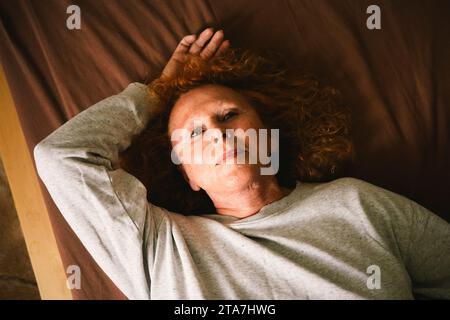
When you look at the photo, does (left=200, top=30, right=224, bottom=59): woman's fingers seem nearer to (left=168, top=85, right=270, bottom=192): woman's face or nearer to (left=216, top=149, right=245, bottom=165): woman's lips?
(left=168, top=85, right=270, bottom=192): woman's face

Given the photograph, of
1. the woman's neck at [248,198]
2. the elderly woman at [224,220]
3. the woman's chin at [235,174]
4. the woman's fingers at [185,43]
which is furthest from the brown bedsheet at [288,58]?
the woman's chin at [235,174]

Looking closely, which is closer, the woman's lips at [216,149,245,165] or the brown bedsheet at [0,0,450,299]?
the woman's lips at [216,149,245,165]

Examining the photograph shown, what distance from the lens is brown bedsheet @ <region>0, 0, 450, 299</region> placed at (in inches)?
42.8

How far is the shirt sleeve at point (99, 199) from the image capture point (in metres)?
0.87

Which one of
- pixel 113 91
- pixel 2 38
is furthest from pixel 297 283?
pixel 2 38

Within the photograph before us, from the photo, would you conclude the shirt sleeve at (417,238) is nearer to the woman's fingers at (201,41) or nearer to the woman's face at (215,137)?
the woman's face at (215,137)

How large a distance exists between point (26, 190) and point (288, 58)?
903 mm

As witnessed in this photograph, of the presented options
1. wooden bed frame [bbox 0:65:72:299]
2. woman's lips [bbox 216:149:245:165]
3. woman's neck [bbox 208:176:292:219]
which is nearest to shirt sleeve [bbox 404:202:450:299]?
woman's neck [bbox 208:176:292:219]

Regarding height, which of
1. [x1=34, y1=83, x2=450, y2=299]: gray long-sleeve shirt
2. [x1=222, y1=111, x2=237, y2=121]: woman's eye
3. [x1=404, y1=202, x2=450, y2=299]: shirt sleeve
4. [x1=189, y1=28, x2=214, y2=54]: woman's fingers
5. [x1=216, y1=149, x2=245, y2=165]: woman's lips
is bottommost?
[x1=404, y1=202, x2=450, y2=299]: shirt sleeve

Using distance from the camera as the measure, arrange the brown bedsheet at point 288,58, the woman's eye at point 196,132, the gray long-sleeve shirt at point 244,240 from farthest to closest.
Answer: the brown bedsheet at point 288,58, the woman's eye at point 196,132, the gray long-sleeve shirt at point 244,240

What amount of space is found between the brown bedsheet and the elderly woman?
5.8 inches

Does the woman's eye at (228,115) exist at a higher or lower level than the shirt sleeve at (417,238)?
higher

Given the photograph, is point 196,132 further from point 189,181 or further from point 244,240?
point 244,240

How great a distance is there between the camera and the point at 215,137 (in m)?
0.90
